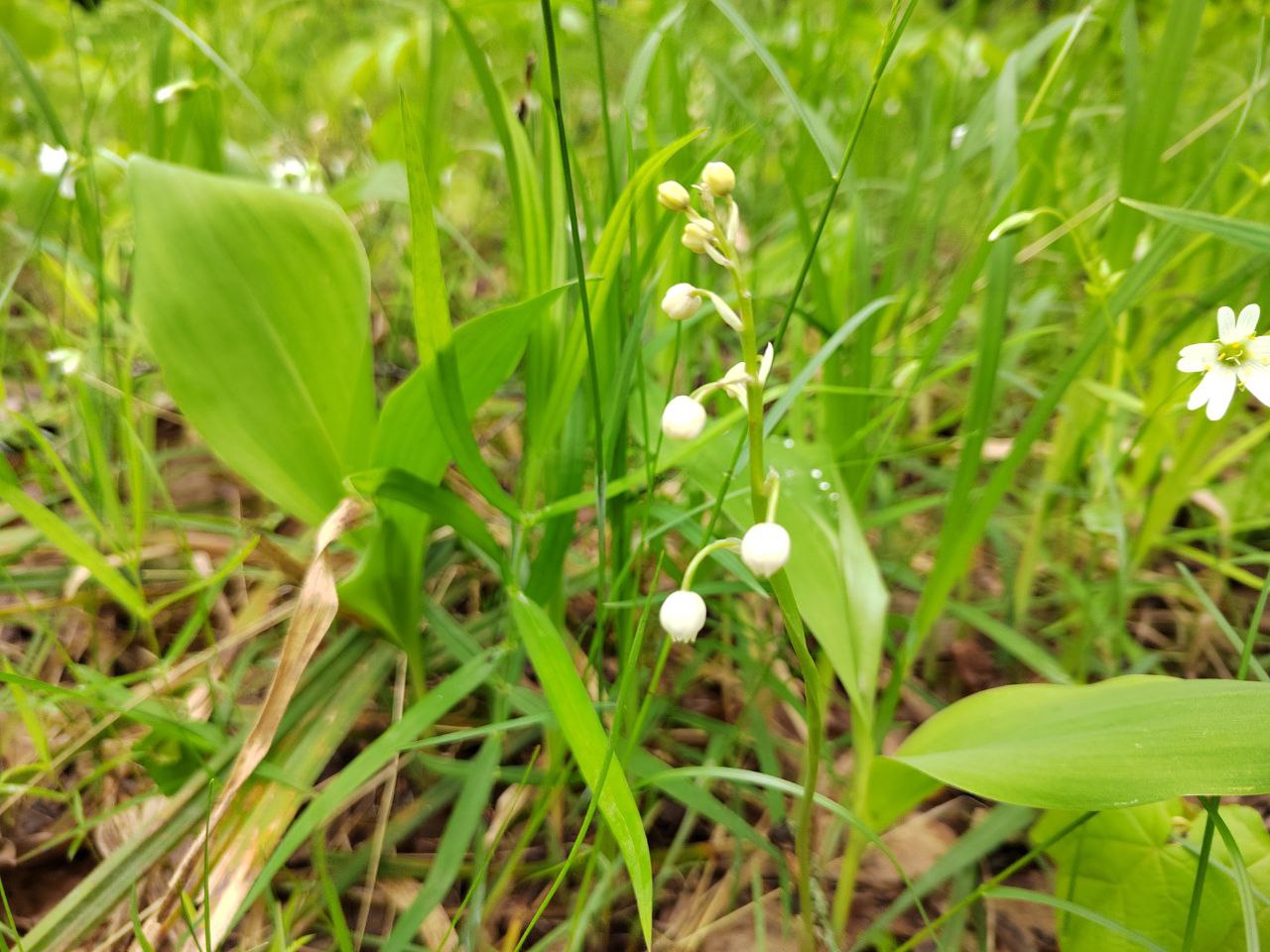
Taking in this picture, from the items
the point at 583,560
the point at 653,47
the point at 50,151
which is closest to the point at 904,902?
the point at 583,560

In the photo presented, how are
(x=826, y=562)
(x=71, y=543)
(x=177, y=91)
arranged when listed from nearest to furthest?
(x=826, y=562)
(x=71, y=543)
(x=177, y=91)

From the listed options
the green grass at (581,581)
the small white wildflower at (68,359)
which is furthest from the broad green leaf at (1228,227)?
the small white wildflower at (68,359)

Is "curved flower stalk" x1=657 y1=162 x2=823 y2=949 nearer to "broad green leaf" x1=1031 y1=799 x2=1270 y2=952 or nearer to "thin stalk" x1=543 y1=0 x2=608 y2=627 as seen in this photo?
"thin stalk" x1=543 y1=0 x2=608 y2=627

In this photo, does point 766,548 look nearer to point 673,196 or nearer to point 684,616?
point 684,616

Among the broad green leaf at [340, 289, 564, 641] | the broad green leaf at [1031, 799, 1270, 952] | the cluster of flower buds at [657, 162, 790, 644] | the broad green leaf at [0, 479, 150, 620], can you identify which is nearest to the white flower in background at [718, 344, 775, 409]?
the cluster of flower buds at [657, 162, 790, 644]

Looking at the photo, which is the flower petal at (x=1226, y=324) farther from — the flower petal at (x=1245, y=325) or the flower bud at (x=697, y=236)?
the flower bud at (x=697, y=236)

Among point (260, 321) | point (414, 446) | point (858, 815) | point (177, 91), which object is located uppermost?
point (177, 91)

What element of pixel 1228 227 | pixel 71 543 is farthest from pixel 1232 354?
pixel 71 543

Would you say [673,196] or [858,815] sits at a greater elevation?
[673,196]

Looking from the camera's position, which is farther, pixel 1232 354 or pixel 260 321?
pixel 260 321
